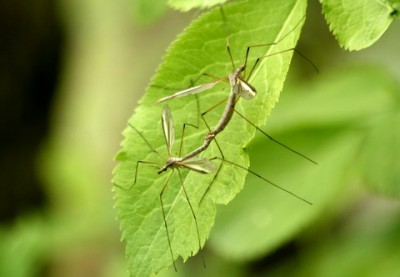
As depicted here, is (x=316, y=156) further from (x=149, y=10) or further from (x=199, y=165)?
(x=199, y=165)

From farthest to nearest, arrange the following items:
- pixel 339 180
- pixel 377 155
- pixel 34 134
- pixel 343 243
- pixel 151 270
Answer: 1. pixel 34 134
2. pixel 343 243
3. pixel 339 180
4. pixel 377 155
5. pixel 151 270

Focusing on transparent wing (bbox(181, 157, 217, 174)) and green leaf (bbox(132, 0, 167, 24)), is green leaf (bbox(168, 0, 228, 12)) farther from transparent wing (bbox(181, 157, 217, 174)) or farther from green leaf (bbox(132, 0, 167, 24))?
green leaf (bbox(132, 0, 167, 24))

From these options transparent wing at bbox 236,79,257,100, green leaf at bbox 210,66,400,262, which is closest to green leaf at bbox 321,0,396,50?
transparent wing at bbox 236,79,257,100

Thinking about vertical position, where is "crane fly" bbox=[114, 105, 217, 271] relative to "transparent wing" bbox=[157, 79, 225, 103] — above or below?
below

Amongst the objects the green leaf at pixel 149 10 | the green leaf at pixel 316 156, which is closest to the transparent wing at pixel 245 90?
the green leaf at pixel 149 10

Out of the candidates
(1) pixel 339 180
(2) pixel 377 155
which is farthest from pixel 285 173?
(2) pixel 377 155

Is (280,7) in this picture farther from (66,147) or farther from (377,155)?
(66,147)
